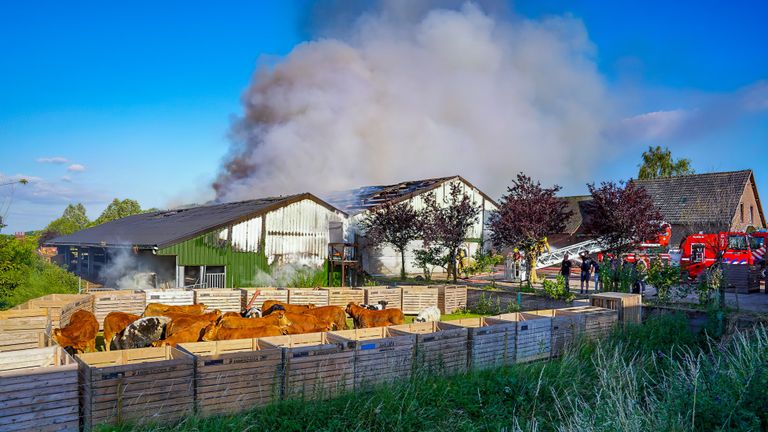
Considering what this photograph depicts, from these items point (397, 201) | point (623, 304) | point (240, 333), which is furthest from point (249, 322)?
point (397, 201)

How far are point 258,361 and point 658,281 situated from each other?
14889mm

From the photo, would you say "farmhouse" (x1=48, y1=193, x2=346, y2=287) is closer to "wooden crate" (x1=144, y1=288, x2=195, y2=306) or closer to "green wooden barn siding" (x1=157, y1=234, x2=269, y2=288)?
"green wooden barn siding" (x1=157, y1=234, x2=269, y2=288)

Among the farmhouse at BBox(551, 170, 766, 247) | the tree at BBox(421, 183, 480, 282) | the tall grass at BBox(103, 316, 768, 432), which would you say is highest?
the farmhouse at BBox(551, 170, 766, 247)

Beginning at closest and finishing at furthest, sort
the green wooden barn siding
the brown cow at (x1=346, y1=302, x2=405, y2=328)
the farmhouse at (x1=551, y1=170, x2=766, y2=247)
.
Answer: the brown cow at (x1=346, y1=302, x2=405, y2=328), the green wooden barn siding, the farmhouse at (x1=551, y1=170, x2=766, y2=247)

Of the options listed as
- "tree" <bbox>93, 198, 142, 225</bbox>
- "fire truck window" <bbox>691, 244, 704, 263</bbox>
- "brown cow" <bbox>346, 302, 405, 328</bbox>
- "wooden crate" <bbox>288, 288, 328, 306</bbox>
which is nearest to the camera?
"brown cow" <bbox>346, 302, 405, 328</bbox>

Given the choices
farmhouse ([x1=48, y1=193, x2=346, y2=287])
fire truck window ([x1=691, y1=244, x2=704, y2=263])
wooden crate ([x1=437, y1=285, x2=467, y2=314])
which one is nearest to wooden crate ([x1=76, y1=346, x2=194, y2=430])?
wooden crate ([x1=437, y1=285, x2=467, y2=314])

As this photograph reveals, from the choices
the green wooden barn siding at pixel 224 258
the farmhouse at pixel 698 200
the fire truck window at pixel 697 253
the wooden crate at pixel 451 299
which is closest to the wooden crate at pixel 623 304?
the wooden crate at pixel 451 299

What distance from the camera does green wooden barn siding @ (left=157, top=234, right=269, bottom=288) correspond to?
25.1 m

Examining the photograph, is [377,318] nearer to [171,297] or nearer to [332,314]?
[332,314]

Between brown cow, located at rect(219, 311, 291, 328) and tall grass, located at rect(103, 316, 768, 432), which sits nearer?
tall grass, located at rect(103, 316, 768, 432)

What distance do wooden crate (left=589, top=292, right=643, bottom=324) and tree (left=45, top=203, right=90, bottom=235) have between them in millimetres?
74892

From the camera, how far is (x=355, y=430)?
8.55m

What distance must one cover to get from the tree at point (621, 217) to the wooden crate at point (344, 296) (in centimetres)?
973

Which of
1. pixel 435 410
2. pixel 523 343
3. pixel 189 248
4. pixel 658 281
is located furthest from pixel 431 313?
pixel 189 248
